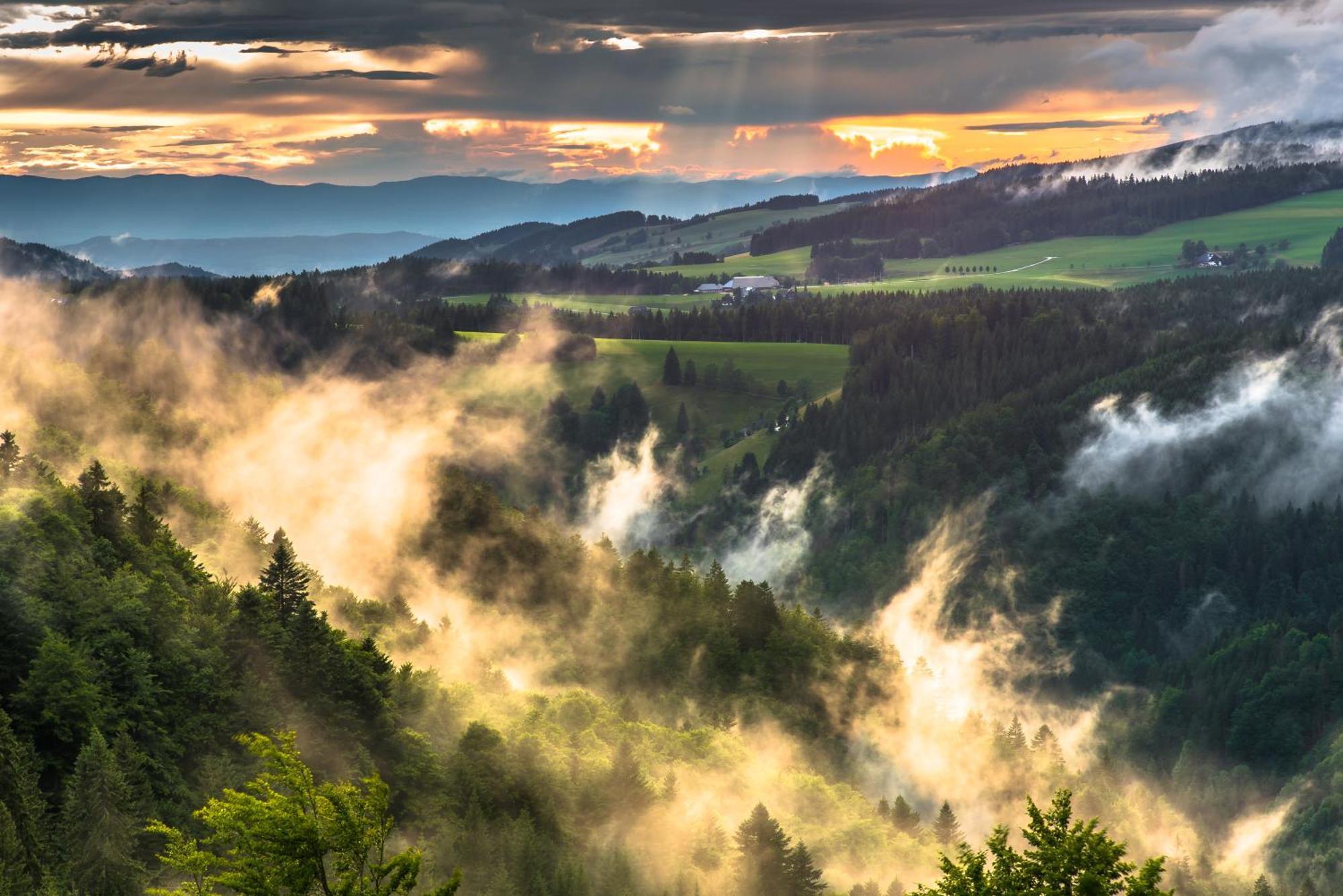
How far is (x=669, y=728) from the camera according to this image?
11081 cm

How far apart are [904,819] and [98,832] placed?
7658 cm

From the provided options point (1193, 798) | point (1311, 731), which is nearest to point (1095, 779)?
point (1193, 798)

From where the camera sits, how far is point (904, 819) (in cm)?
11275

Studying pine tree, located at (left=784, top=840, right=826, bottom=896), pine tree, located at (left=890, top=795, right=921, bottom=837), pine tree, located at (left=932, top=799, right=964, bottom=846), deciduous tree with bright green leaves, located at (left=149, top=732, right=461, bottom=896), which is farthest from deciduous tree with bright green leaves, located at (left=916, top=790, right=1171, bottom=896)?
pine tree, located at (left=932, top=799, right=964, bottom=846)

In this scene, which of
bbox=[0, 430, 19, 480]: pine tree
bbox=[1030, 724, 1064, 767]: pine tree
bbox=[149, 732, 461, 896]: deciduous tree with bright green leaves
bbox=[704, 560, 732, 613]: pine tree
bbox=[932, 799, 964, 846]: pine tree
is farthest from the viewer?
bbox=[1030, 724, 1064, 767]: pine tree

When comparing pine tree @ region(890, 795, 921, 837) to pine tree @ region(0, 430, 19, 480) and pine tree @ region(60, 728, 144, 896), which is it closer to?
pine tree @ region(0, 430, 19, 480)

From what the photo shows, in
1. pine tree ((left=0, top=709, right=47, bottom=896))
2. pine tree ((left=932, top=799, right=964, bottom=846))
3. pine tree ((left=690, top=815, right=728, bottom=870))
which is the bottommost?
pine tree ((left=932, top=799, right=964, bottom=846))

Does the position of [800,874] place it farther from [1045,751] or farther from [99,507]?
[1045,751]

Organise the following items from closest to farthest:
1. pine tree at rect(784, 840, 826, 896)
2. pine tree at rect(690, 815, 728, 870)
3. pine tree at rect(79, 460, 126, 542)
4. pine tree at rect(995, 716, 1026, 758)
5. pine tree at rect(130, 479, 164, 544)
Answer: pine tree at rect(79, 460, 126, 542) < pine tree at rect(784, 840, 826, 896) < pine tree at rect(130, 479, 164, 544) < pine tree at rect(690, 815, 728, 870) < pine tree at rect(995, 716, 1026, 758)

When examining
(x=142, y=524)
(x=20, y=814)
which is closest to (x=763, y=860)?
(x=142, y=524)

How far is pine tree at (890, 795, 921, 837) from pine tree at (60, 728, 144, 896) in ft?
236

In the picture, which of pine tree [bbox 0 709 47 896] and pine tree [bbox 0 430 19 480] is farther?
pine tree [bbox 0 430 19 480]

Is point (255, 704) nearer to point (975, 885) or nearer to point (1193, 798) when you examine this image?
point (975, 885)

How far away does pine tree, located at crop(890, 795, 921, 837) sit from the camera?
111m
